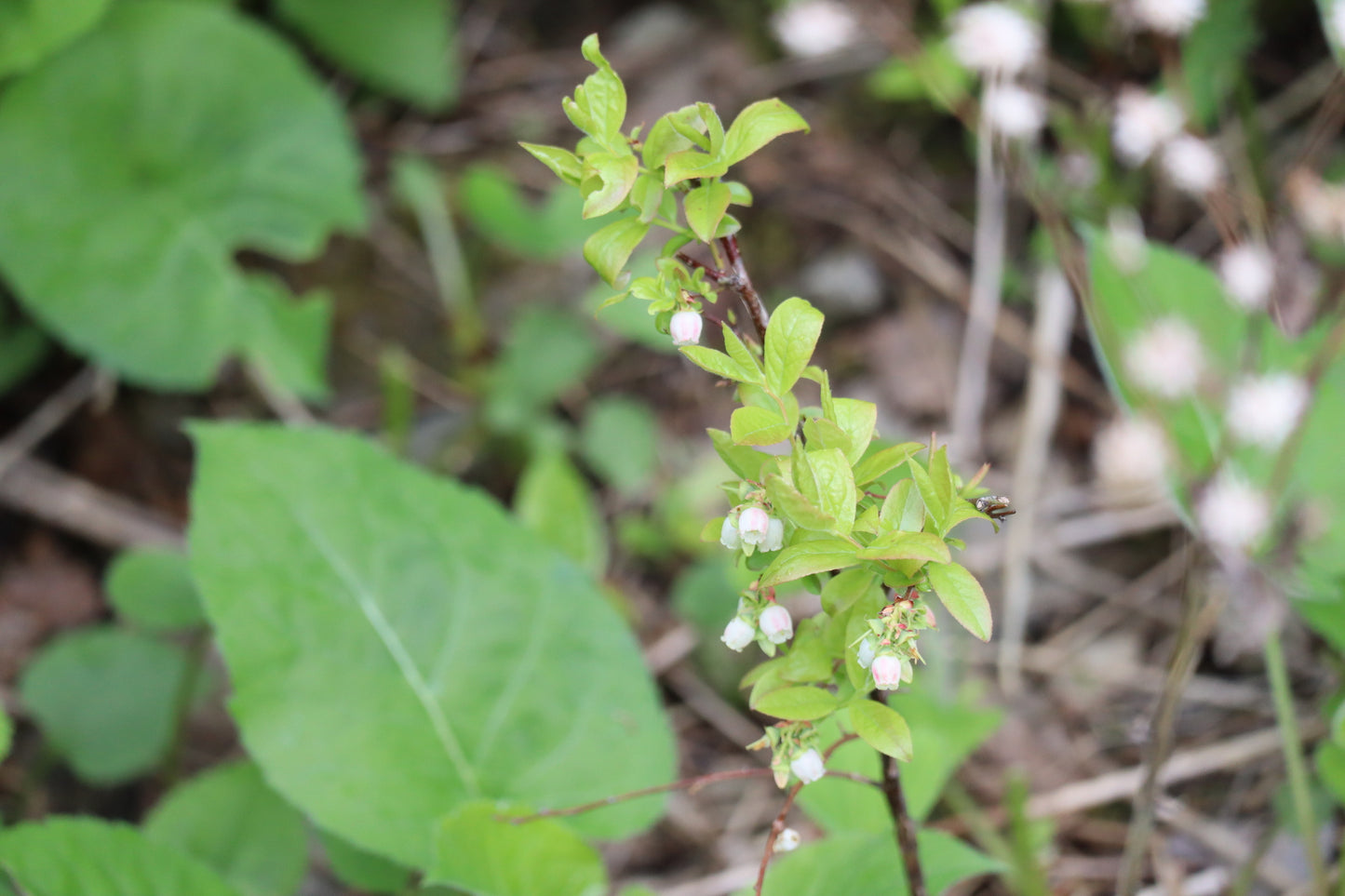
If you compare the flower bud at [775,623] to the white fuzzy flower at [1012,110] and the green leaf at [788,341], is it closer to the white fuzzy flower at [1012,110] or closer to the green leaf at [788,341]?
the green leaf at [788,341]

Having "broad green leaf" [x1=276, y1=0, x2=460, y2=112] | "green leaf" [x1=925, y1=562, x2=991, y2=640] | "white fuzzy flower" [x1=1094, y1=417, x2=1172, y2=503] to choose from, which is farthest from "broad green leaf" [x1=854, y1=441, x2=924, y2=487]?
"broad green leaf" [x1=276, y1=0, x2=460, y2=112]

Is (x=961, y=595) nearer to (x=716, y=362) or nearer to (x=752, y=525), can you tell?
(x=752, y=525)

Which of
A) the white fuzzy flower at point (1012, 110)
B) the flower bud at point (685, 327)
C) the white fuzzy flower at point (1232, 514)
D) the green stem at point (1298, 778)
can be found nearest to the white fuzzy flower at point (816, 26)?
the white fuzzy flower at point (1012, 110)

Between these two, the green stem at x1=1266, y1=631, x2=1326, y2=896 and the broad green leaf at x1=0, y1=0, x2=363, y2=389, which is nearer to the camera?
the green stem at x1=1266, y1=631, x2=1326, y2=896

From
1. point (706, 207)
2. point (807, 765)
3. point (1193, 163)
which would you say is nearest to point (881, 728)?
point (807, 765)

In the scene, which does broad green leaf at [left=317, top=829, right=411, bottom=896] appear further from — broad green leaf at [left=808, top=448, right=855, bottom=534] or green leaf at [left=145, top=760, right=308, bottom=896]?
broad green leaf at [left=808, top=448, right=855, bottom=534]
